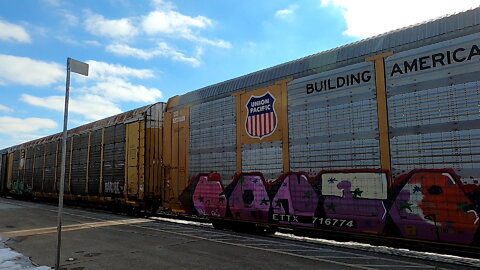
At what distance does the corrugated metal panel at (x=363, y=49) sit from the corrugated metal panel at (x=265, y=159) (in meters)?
1.74

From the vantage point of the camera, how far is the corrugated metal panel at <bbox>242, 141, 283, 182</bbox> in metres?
8.84

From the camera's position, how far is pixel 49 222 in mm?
12984

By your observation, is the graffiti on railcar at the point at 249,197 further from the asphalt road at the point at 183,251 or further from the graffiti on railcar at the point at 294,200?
the asphalt road at the point at 183,251

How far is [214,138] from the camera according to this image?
10812mm

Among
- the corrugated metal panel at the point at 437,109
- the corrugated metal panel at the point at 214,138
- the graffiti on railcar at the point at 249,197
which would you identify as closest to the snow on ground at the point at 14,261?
the graffiti on railcar at the point at 249,197

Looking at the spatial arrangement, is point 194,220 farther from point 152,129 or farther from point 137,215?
point 152,129

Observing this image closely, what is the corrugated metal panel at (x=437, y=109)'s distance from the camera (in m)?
5.68

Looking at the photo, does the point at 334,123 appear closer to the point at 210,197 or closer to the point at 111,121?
the point at 210,197

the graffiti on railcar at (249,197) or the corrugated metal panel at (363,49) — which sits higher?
the corrugated metal panel at (363,49)

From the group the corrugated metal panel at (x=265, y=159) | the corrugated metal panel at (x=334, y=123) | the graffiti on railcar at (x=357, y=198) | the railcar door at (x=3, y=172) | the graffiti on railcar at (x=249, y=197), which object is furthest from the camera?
the railcar door at (x=3, y=172)

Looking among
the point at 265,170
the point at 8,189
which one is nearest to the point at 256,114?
the point at 265,170

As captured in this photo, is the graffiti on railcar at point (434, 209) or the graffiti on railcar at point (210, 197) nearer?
the graffiti on railcar at point (434, 209)

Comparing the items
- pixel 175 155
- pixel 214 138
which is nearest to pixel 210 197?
pixel 214 138

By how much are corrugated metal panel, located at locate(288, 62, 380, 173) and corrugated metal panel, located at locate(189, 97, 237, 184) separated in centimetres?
223
